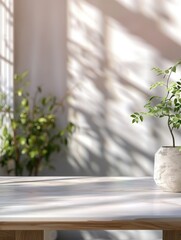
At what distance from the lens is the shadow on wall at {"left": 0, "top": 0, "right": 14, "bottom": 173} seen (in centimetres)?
426

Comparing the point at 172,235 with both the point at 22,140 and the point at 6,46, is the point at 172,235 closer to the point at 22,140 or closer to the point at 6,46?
the point at 22,140

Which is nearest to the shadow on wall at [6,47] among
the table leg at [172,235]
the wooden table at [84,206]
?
the wooden table at [84,206]

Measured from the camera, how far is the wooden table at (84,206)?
5.49 ft

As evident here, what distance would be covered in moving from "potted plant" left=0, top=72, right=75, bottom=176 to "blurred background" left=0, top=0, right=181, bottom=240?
0.09 metres

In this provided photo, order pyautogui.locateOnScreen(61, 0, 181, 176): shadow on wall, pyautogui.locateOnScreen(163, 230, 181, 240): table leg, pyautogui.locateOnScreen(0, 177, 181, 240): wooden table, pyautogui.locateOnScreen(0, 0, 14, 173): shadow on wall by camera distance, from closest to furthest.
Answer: pyautogui.locateOnScreen(0, 177, 181, 240): wooden table
pyautogui.locateOnScreen(163, 230, 181, 240): table leg
pyautogui.locateOnScreen(0, 0, 14, 173): shadow on wall
pyautogui.locateOnScreen(61, 0, 181, 176): shadow on wall

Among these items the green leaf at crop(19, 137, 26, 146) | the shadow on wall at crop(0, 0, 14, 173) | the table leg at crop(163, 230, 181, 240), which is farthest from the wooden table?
the shadow on wall at crop(0, 0, 14, 173)

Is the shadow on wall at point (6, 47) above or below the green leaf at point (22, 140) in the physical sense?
above

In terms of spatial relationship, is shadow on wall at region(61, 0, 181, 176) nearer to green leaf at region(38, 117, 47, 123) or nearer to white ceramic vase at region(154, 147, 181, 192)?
green leaf at region(38, 117, 47, 123)

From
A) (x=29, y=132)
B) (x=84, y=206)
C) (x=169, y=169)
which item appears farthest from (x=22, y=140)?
(x=84, y=206)

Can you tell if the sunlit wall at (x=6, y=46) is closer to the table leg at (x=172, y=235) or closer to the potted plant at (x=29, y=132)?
the potted plant at (x=29, y=132)

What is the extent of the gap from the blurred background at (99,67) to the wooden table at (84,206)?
1.98 metres

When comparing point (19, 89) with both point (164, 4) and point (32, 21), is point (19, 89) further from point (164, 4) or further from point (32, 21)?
point (164, 4)

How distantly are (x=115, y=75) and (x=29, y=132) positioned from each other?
83cm

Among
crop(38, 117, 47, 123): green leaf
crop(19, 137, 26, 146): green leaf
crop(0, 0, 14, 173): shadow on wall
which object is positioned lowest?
crop(19, 137, 26, 146): green leaf
